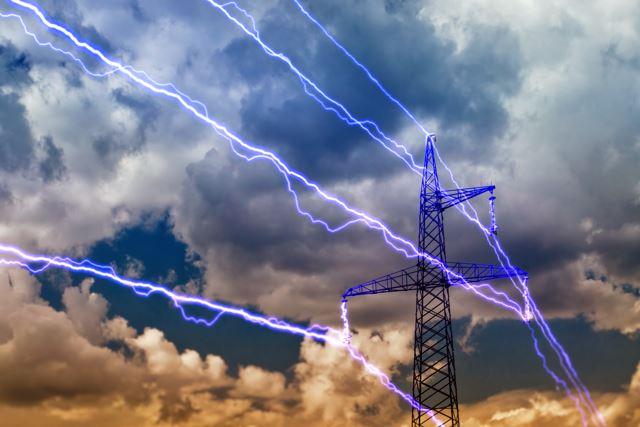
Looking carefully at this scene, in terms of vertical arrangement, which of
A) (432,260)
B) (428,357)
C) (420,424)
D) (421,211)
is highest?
(421,211)

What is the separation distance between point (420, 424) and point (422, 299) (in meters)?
7.13

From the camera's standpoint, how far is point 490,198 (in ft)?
154

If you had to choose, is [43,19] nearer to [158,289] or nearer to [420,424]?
[158,289]

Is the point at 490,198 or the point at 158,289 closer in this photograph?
the point at 158,289

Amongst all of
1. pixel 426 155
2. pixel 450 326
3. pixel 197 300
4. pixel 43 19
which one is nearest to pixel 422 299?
pixel 450 326

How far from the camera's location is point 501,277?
47.0m

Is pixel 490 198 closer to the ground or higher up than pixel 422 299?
higher up

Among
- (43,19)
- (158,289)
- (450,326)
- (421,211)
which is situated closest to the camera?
(43,19)

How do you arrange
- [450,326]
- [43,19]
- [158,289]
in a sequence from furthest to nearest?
[450,326], [158,289], [43,19]

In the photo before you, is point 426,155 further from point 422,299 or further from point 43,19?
point 43,19

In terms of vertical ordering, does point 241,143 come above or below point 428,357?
above

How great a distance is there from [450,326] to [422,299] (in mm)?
2231

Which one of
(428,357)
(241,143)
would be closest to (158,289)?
(241,143)

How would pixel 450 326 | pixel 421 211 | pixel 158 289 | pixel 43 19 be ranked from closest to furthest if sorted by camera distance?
pixel 43 19, pixel 158 289, pixel 450 326, pixel 421 211
